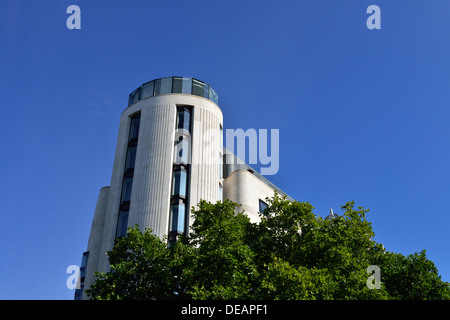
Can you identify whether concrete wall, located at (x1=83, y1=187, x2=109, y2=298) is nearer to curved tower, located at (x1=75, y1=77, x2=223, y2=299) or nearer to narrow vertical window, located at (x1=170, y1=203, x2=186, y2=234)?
curved tower, located at (x1=75, y1=77, x2=223, y2=299)

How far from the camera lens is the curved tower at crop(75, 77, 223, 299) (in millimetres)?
40062

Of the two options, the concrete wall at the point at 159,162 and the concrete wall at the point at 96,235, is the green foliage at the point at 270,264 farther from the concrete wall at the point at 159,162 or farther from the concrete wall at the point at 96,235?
the concrete wall at the point at 96,235

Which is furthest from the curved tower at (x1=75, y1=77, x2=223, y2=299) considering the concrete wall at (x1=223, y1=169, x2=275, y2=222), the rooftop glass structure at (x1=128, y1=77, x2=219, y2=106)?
the concrete wall at (x1=223, y1=169, x2=275, y2=222)

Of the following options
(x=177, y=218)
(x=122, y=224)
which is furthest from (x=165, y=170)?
(x=122, y=224)

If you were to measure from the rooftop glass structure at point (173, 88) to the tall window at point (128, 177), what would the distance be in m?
2.81

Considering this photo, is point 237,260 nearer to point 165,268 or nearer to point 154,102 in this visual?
point 165,268

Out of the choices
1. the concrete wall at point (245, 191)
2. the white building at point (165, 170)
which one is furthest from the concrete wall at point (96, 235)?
the concrete wall at point (245, 191)

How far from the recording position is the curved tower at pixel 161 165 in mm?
40062

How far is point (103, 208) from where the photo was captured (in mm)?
48094

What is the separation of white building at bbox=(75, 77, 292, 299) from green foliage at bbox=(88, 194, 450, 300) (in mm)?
13499

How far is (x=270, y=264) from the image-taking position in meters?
→ 21.9

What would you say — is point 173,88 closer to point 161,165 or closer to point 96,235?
point 161,165
